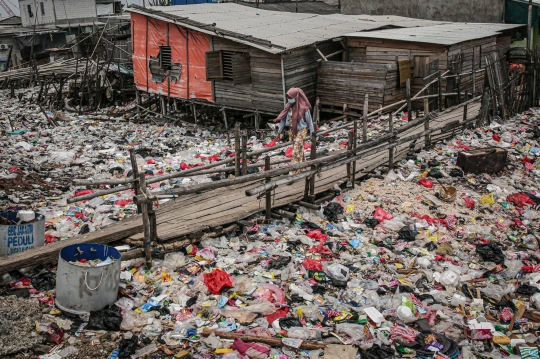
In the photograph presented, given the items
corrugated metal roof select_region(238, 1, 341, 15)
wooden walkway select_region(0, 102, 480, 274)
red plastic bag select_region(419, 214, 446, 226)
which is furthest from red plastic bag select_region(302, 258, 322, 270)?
corrugated metal roof select_region(238, 1, 341, 15)

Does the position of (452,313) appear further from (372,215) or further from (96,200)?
(96,200)

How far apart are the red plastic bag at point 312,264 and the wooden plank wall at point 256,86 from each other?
9.28m

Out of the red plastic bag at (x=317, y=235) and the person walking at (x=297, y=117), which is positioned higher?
the person walking at (x=297, y=117)

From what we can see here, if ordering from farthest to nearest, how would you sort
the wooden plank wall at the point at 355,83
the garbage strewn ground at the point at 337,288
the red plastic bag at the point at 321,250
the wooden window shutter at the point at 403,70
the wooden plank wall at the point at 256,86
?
the wooden plank wall at the point at 256,86 → the wooden window shutter at the point at 403,70 → the wooden plank wall at the point at 355,83 → the red plastic bag at the point at 321,250 → the garbage strewn ground at the point at 337,288

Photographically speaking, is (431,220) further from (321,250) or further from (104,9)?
(104,9)

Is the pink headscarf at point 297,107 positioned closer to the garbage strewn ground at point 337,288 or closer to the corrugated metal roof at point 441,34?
the garbage strewn ground at point 337,288

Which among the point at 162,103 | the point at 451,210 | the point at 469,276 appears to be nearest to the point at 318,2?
the point at 162,103

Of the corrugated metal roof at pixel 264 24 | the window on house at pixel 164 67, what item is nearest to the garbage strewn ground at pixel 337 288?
the corrugated metal roof at pixel 264 24

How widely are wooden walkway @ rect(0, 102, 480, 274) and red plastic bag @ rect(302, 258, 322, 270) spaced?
1223mm

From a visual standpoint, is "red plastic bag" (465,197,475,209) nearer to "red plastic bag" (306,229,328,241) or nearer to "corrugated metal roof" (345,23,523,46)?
"red plastic bag" (306,229,328,241)

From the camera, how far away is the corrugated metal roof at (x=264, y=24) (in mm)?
15062

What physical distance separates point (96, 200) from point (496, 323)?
6.30 meters

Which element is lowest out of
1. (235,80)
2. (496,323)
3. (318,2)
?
(496,323)

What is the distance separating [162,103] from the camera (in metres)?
18.9
